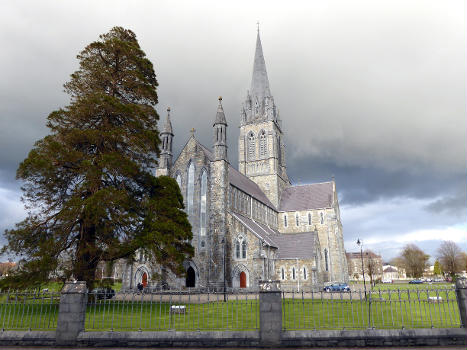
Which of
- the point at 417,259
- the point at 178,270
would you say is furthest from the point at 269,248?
the point at 417,259

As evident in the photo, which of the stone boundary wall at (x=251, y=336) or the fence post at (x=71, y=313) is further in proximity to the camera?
the fence post at (x=71, y=313)

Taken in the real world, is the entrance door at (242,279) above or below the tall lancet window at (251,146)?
below

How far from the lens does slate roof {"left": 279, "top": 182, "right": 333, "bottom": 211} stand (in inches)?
2114

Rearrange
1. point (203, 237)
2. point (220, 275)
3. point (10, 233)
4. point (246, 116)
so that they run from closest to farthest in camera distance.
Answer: point (10, 233) < point (220, 275) < point (203, 237) < point (246, 116)

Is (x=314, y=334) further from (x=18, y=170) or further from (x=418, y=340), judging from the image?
(x=18, y=170)

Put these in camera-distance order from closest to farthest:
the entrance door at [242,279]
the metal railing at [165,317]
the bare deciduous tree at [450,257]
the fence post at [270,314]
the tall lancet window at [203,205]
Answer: the fence post at [270,314] < the metal railing at [165,317] < the entrance door at [242,279] < the tall lancet window at [203,205] < the bare deciduous tree at [450,257]

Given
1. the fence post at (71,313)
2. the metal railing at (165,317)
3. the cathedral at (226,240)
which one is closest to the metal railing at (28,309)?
the fence post at (71,313)

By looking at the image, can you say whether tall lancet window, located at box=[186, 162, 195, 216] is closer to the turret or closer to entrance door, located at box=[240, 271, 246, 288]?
the turret

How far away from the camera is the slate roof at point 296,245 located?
3675 centimetres

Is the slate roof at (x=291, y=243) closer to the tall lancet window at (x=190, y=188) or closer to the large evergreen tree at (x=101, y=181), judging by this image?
the tall lancet window at (x=190, y=188)

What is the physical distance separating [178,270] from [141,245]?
112 inches

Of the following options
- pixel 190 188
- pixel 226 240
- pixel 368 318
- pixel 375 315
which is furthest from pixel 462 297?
pixel 190 188

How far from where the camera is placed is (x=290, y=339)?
977 cm

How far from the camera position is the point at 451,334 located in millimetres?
9750
